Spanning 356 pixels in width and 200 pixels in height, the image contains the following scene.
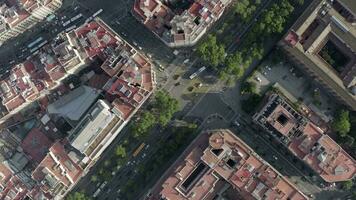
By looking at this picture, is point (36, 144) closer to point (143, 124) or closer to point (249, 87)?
point (143, 124)

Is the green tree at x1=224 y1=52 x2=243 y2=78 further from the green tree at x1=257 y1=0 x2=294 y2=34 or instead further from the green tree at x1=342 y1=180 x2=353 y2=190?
the green tree at x1=342 y1=180 x2=353 y2=190

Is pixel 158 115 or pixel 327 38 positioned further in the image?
pixel 158 115

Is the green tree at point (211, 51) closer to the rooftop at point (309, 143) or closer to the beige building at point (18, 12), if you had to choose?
the rooftop at point (309, 143)

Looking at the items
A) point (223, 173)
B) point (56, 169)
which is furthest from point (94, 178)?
point (223, 173)

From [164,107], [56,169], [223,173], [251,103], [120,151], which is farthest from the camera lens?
[120,151]

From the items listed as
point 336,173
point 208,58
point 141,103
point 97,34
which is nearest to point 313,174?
point 336,173

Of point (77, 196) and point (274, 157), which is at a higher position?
point (274, 157)

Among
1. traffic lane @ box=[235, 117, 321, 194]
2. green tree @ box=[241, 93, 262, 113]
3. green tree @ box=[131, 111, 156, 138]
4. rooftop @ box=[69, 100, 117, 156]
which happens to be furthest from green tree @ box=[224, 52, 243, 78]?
rooftop @ box=[69, 100, 117, 156]
